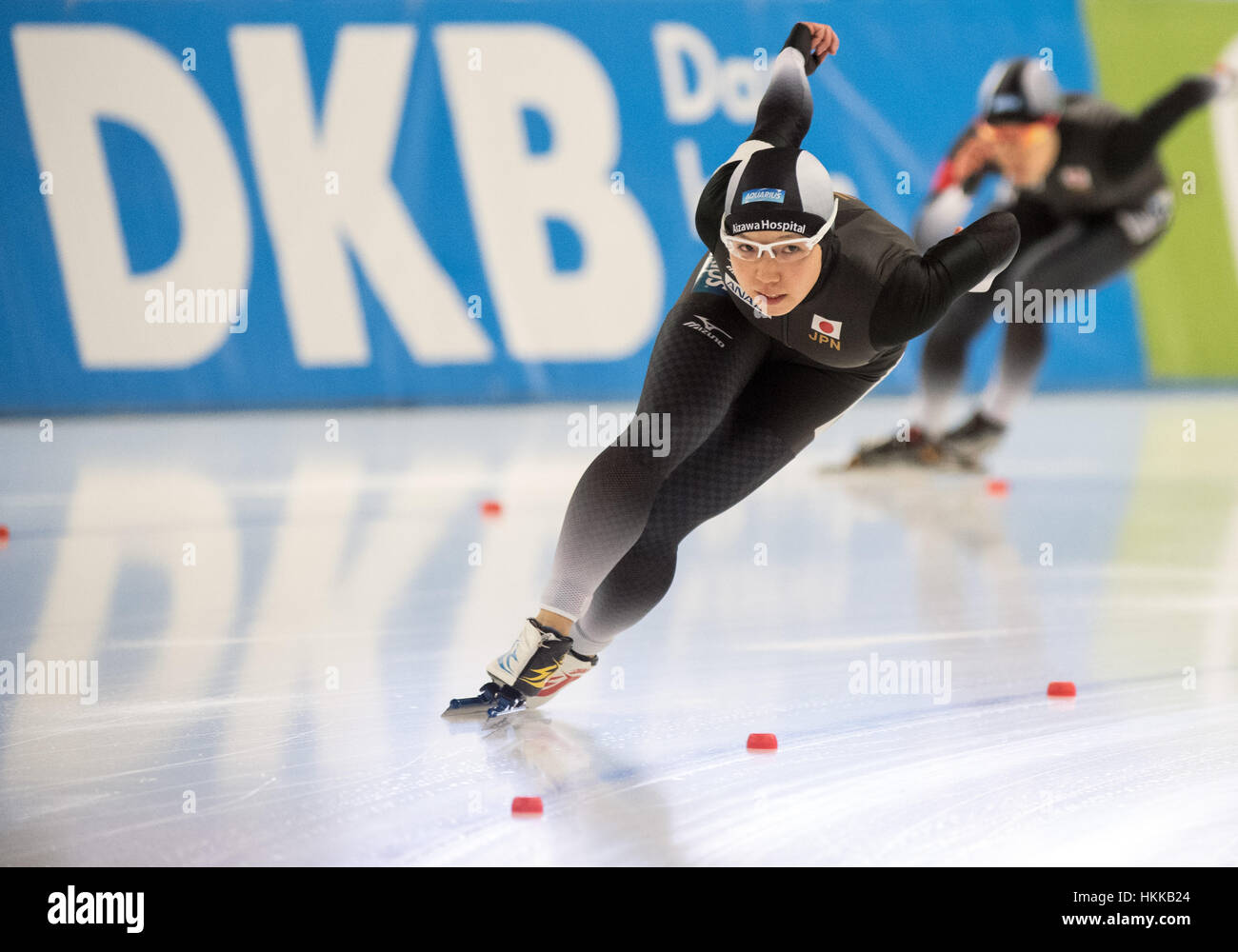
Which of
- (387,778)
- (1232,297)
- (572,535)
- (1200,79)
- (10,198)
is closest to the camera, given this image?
(387,778)

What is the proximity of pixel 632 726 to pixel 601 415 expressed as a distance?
608cm

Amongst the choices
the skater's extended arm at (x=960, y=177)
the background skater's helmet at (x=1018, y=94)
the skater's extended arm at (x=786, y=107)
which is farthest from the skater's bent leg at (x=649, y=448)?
the background skater's helmet at (x=1018, y=94)

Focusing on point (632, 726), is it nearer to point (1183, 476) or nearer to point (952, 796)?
point (952, 796)

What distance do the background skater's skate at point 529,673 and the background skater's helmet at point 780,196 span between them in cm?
86

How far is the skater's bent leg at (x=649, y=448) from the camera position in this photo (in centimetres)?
271

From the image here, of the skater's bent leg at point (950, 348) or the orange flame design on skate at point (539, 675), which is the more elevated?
the skater's bent leg at point (950, 348)

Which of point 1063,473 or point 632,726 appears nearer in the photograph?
point 632,726

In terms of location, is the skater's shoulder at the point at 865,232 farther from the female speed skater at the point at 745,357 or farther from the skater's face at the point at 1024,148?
the skater's face at the point at 1024,148

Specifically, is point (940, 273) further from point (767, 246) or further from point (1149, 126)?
point (1149, 126)

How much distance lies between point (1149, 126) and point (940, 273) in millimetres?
4494

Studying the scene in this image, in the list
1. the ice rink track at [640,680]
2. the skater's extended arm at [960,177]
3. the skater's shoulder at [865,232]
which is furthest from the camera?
the skater's extended arm at [960,177]

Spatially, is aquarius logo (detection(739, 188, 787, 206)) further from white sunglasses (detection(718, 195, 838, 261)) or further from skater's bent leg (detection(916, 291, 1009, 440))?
skater's bent leg (detection(916, 291, 1009, 440))

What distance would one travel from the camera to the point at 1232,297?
9766 mm
